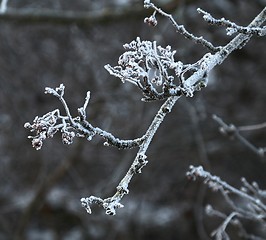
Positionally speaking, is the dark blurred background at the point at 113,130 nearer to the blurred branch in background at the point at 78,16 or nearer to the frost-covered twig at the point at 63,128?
the blurred branch in background at the point at 78,16

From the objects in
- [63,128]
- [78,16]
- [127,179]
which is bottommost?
[127,179]

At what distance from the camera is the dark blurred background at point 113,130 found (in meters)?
Result: 4.76

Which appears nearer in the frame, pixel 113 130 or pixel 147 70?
pixel 147 70

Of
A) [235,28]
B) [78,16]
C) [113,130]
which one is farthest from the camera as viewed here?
[113,130]

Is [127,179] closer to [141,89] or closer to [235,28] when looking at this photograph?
[141,89]

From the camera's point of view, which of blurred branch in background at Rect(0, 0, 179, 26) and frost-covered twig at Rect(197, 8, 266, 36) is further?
blurred branch in background at Rect(0, 0, 179, 26)

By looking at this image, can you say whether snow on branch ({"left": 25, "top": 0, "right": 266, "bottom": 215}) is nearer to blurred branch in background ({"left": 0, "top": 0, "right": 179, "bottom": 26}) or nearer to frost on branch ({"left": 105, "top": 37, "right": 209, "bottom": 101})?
frost on branch ({"left": 105, "top": 37, "right": 209, "bottom": 101})

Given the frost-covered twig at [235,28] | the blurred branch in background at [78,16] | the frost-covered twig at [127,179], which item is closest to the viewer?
the frost-covered twig at [127,179]

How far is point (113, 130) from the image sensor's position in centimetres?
488

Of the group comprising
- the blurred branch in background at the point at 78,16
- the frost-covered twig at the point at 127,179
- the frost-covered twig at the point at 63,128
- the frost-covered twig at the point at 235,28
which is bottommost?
the frost-covered twig at the point at 127,179

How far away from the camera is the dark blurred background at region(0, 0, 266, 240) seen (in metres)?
4.76

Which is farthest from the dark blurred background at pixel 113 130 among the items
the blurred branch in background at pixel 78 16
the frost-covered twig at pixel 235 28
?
the frost-covered twig at pixel 235 28

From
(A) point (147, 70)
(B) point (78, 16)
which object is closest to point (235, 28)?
(A) point (147, 70)

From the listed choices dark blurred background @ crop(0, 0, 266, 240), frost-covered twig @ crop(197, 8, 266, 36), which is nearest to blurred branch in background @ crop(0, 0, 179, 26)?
dark blurred background @ crop(0, 0, 266, 240)
